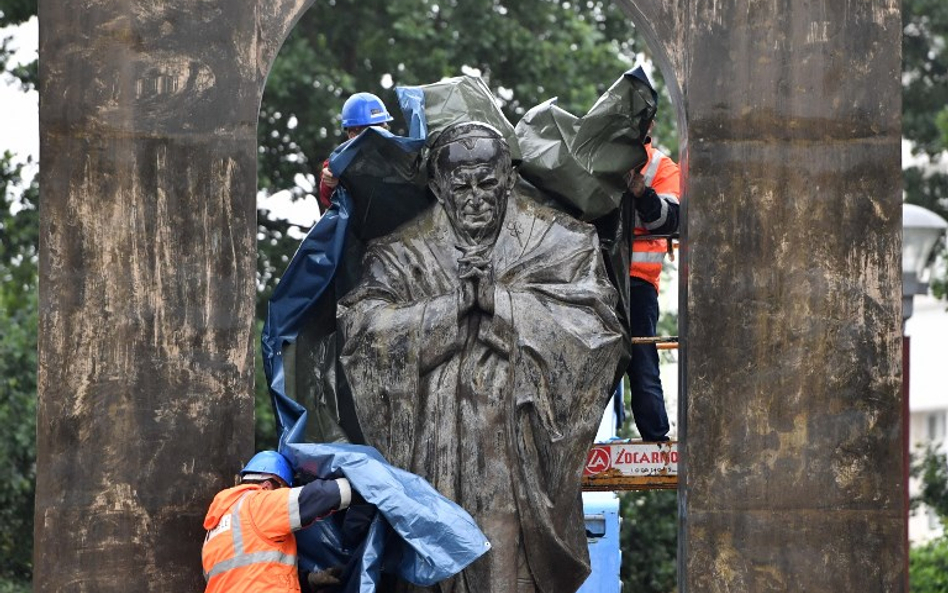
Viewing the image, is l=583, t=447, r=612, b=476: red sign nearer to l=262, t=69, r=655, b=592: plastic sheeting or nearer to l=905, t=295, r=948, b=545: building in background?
l=262, t=69, r=655, b=592: plastic sheeting

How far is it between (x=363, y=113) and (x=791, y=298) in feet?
9.08

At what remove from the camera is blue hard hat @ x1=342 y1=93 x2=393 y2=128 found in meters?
13.1

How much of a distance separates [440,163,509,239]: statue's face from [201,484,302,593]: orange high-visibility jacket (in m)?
1.56

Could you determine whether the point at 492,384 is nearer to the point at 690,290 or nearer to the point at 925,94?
the point at 690,290

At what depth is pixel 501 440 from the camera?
1156cm

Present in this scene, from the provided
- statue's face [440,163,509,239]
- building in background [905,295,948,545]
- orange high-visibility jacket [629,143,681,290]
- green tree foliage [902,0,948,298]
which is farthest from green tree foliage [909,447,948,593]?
building in background [905,295,948,545]

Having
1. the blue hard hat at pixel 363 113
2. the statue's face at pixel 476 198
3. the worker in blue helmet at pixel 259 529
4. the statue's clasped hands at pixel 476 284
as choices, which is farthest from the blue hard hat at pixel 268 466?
the blue hard hat at pixel 363 113

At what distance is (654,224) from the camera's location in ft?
41.5

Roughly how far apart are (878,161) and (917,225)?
5338 millimetres

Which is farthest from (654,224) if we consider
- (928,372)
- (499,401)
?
(928,372)

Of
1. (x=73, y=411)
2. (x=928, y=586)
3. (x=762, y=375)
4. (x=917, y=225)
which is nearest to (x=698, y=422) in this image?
(x=762, y=375)

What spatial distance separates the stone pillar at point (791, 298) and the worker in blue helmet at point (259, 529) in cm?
165

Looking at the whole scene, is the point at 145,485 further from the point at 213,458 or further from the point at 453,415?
the point at 453,415

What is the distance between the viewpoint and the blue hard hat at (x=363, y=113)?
1315cm
